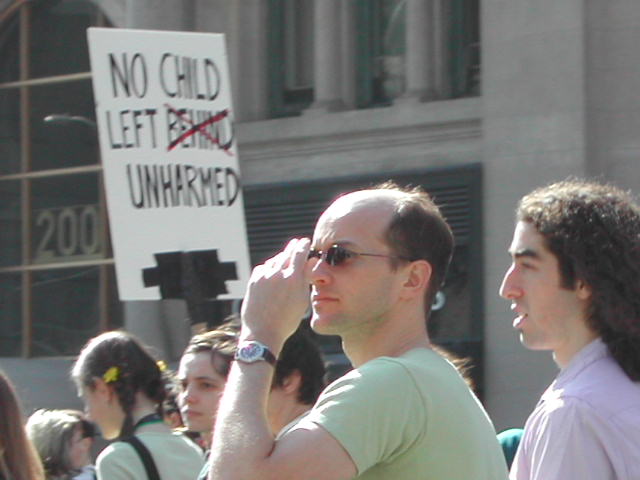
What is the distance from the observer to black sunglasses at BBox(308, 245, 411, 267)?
318 centimetres

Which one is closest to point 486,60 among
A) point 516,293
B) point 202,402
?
point 202,402

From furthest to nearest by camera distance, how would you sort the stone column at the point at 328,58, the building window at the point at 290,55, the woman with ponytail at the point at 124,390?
the building window at the point at 290,55 → the stone column at the point at 328,58 → the woman with ponytail at the point at 124,390

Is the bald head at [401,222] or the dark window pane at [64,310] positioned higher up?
the bald head at [401,222]

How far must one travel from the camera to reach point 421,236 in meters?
3.26

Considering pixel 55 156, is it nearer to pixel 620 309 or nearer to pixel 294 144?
pixel 294 144

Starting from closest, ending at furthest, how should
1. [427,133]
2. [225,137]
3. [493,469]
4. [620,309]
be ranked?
[493,469] < [620,309] < [225,137] < [427,133]

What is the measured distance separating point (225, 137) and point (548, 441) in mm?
5232

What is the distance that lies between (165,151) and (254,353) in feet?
17.2

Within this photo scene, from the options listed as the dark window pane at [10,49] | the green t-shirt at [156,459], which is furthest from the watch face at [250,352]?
the dark window pane at [10,49]

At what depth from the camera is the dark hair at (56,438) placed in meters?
6.81

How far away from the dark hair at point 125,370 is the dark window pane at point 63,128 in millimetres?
12631

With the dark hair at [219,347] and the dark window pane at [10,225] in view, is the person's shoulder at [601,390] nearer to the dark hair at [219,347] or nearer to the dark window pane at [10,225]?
the dark hair at [219,347]

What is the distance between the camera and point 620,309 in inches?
135

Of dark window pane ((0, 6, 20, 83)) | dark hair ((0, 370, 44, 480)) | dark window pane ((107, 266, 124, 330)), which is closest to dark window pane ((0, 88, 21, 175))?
dark window pane ((0, 6, 20, 83))
